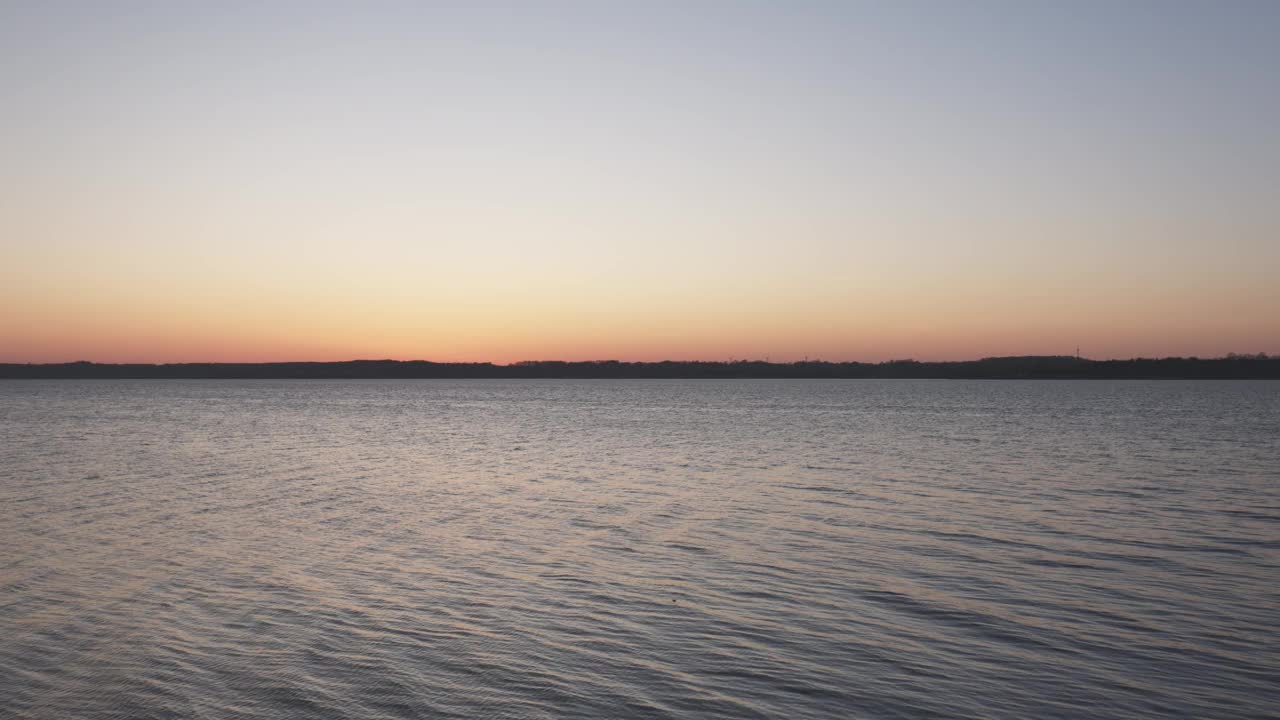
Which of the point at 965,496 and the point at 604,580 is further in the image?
the point at 965,496

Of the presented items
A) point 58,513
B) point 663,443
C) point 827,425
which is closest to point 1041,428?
point 827,425

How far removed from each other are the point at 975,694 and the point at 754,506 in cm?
1665

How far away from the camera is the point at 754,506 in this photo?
90.7 ft

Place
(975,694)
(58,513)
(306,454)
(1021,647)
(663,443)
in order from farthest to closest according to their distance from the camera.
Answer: (663,443), (306,454), (58,513), (1021,647), (975,694)

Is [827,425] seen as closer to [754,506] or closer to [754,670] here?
[754,506]

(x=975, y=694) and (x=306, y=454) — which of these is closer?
(x=975, y=694)

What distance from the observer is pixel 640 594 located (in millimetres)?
16094

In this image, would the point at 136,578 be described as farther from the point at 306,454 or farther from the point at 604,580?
the point at 306,454

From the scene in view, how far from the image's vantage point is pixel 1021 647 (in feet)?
42.4

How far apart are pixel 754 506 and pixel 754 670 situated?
1595 cm

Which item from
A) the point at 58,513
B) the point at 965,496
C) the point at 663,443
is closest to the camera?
the point at 58,513

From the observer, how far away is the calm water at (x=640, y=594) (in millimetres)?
11055

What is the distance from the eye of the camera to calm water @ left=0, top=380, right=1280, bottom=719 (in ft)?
36.3

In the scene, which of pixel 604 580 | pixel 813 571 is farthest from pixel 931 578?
pixel 604 580
